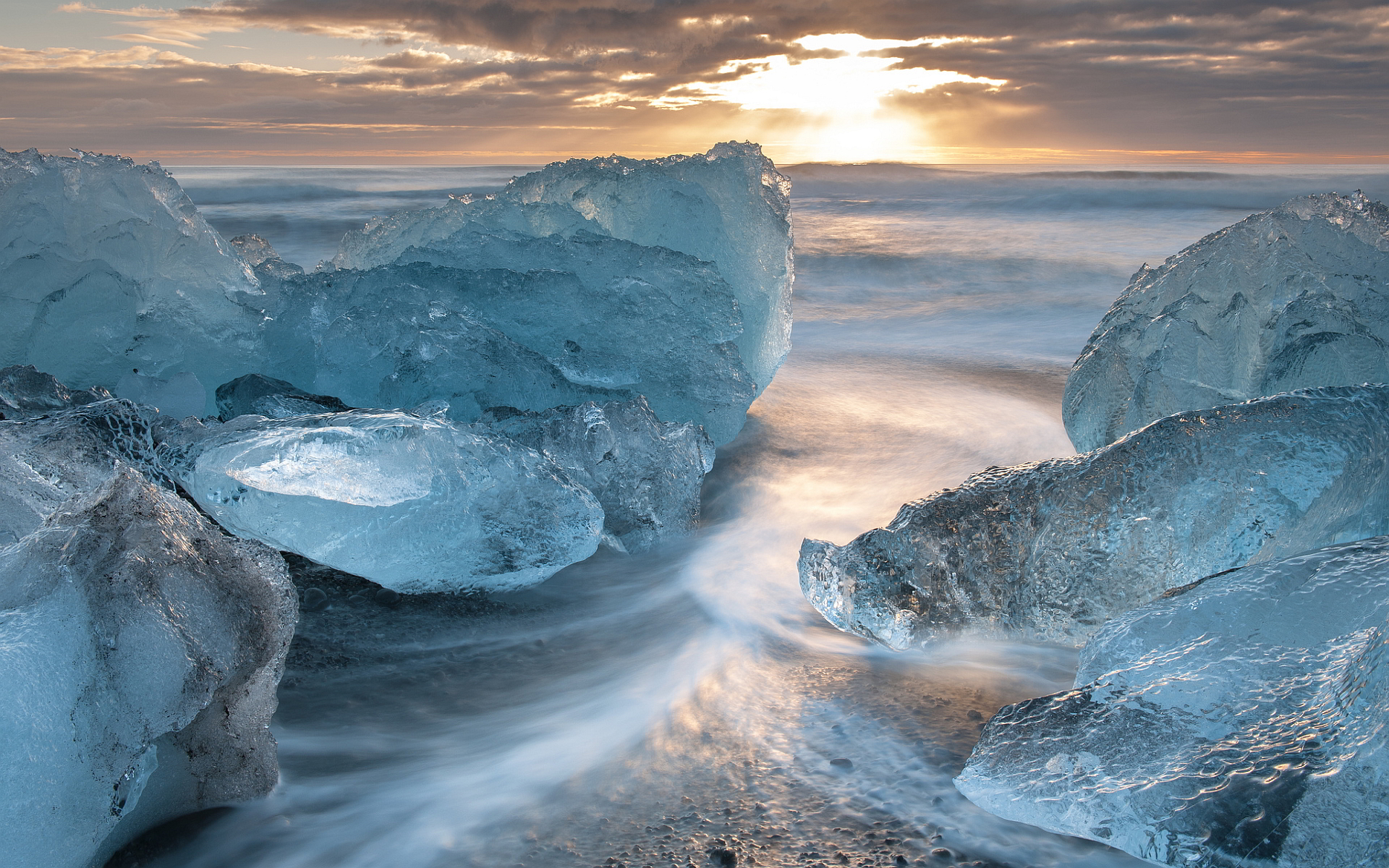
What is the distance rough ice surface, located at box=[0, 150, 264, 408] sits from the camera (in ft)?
9.32

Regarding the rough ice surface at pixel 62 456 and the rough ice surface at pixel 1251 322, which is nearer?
the rough ice surface at pixel 62 456

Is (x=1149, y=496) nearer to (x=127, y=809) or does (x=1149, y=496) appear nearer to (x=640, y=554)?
(x=640, y=554)

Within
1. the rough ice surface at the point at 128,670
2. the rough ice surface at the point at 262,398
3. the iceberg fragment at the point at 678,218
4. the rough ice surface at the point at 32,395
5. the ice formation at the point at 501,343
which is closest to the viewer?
the rough ice surface at the point at 128,670

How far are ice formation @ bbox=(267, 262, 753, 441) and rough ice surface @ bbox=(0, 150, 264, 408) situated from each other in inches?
7.6

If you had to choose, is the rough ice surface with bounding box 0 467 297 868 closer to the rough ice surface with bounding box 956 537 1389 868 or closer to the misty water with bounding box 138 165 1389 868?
the misty water with bounding box 138 165 1389 868

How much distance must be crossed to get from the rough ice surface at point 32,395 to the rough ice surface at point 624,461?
1097mm

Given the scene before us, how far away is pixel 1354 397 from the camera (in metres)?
1.79

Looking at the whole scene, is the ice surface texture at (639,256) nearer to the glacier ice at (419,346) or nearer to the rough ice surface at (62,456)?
the glacier ice at (419,346)

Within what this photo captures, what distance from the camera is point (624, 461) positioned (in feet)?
8.30

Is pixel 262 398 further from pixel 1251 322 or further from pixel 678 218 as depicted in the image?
pixel 1251 322

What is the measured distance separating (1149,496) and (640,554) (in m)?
1.28

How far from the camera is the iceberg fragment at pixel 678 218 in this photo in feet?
11.3

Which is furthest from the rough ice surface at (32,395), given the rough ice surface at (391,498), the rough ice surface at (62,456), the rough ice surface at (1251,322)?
the rough ice surface at (1251,322)

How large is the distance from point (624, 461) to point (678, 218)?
132 centimetres
